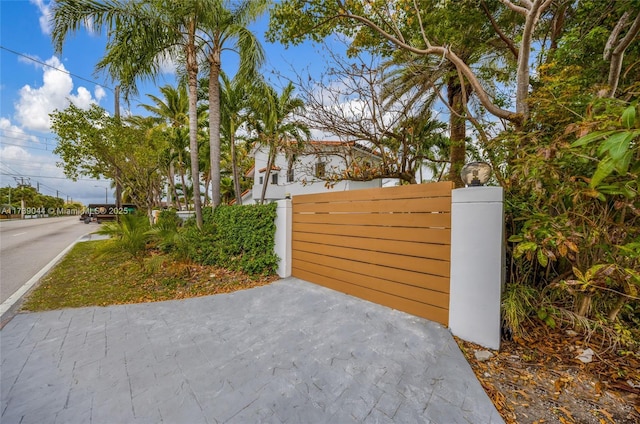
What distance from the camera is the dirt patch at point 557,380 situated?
1.94 meters

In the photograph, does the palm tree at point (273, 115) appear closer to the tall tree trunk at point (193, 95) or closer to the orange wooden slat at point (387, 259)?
the tall tree trunk at point (193, 95)

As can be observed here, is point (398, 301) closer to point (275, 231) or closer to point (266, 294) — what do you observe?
point (266, 294)

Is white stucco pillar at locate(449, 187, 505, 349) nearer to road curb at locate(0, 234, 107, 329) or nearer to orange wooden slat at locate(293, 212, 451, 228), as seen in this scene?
orange wooden slat at locate(293, 212, 451, 228)

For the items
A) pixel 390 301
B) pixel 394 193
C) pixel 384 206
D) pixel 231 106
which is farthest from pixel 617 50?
pixel 231 106

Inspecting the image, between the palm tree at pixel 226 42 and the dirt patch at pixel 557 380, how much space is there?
7283 millimetres

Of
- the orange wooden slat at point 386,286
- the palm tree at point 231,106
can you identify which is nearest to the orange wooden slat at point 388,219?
the orange wooden slat at point 386,286

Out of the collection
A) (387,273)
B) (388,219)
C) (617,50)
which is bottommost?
(387,273)

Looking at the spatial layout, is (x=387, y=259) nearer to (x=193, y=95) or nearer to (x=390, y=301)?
(x=390, y=301)

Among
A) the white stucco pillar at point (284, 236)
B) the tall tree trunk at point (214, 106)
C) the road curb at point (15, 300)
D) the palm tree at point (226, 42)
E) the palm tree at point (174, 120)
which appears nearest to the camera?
the road curb at point (15, 300)

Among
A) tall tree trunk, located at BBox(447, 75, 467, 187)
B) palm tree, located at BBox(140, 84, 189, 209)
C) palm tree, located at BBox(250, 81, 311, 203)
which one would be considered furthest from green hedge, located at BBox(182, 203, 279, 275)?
palm tree, located at BBox(140, 84, 189, 209)

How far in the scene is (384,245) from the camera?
3.86 meters

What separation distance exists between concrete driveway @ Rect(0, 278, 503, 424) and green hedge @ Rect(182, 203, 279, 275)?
73.4 inches

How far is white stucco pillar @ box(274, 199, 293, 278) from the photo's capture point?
5.44 meters

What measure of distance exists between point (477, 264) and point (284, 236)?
3.61 m
